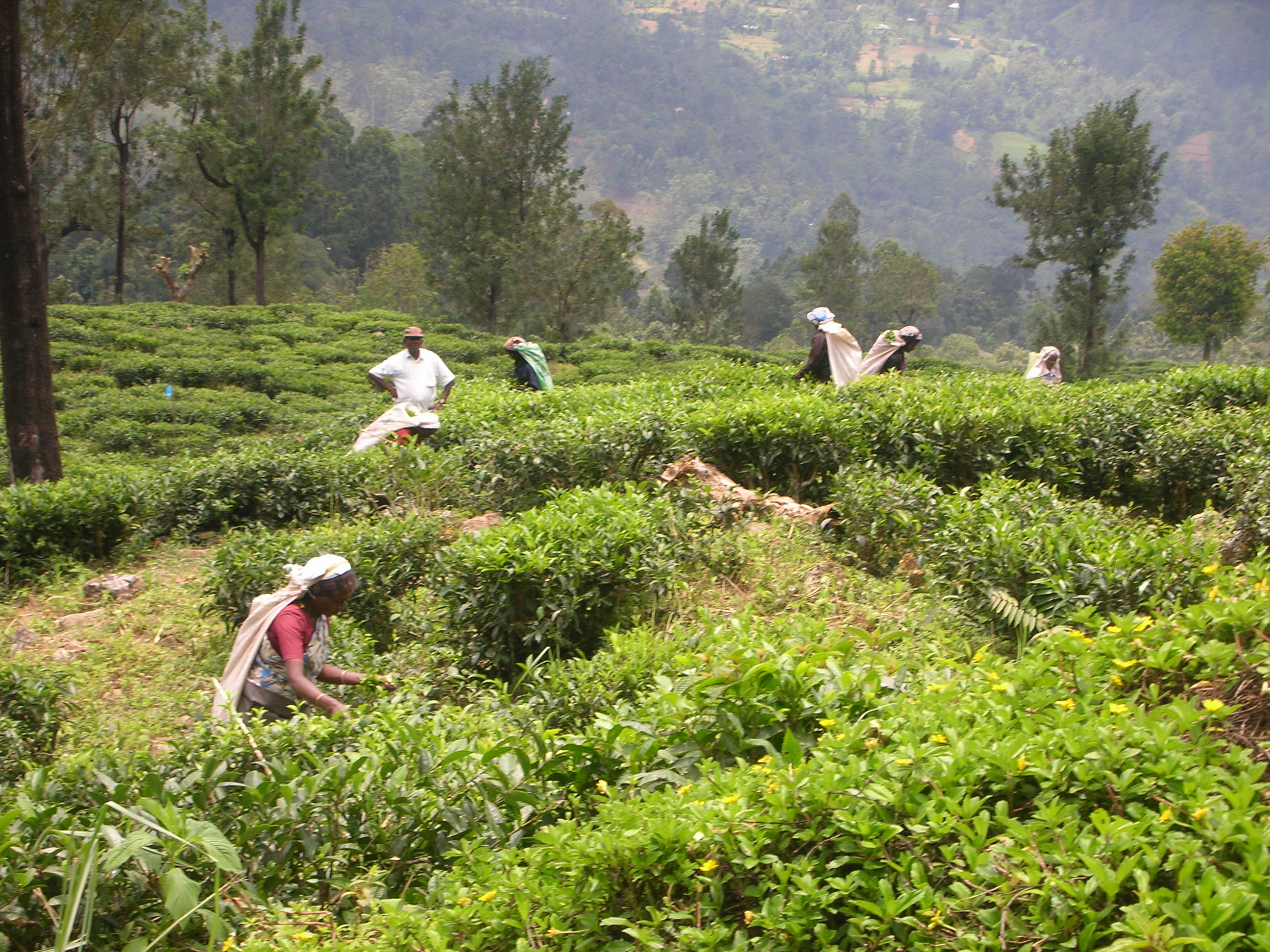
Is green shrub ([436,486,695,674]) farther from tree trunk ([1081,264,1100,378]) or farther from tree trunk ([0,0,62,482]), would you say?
tree trunk ([1081,264,1100,378])

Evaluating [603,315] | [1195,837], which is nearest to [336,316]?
[603,315]

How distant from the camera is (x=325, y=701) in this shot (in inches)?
157

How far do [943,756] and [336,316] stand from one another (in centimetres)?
2307

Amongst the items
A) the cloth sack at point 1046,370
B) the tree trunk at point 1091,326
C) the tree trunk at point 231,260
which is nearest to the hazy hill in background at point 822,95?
the tree trunk at point 231,260

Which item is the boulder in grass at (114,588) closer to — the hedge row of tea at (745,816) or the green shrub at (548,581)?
the green shrub at (548,581)

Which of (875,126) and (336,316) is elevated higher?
(875,126)

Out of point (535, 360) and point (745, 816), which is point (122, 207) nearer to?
point (535, 360)

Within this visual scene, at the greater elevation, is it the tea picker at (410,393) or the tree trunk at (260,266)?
the tree trunk at (260,266)

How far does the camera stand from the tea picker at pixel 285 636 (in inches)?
160

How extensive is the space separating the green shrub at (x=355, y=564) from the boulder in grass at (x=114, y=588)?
29.6 inches

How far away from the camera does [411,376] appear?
329 inches

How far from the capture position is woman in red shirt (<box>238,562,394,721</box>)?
13.1 feet

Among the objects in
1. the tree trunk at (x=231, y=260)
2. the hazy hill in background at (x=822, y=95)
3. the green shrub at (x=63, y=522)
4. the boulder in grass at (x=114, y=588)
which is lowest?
the boulder in grass at (x=114, y=588)

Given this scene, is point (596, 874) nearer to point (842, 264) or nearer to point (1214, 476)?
point (1214, 476)
